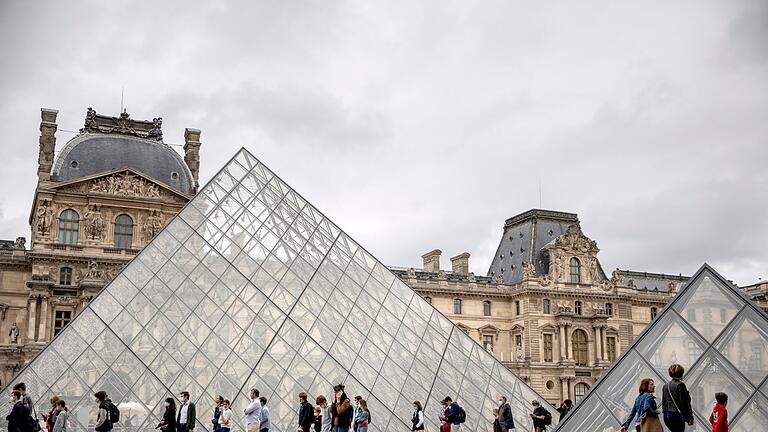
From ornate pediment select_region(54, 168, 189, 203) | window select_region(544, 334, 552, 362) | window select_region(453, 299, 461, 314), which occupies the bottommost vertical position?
window select_region(544, 334, 552, 362)

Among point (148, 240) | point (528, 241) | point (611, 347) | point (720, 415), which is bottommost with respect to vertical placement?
point (720, 415)

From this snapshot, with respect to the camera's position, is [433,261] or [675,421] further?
[433,261]

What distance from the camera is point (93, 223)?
33938mm

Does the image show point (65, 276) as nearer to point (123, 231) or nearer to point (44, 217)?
point (44, 217)

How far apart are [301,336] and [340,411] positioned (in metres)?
A: 3.58

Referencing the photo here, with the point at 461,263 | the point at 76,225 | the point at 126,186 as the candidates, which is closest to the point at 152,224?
the point at 126,186

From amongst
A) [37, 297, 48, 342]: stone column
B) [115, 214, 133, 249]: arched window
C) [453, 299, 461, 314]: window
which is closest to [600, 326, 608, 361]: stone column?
[453, 299, 461, 314]: window

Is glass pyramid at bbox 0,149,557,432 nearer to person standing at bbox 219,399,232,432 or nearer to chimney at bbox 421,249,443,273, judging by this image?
person standing at bbox 219,399,232,432

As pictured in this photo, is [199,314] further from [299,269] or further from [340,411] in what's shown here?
[340,411]

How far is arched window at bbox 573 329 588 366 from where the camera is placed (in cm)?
4500

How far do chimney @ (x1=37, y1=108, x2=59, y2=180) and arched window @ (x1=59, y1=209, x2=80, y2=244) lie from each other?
6.17 feet

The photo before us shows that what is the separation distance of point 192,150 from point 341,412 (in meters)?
30.4

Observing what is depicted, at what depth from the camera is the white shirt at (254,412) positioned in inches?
437

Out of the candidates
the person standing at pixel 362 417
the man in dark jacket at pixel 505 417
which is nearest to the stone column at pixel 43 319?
the person standing at pixel 362 417
